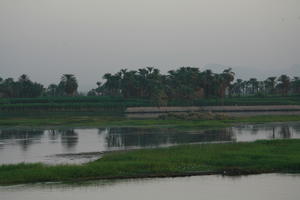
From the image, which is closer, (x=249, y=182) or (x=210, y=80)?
(x=249, y=182)

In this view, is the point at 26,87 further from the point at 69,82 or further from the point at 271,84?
the point at 271,84

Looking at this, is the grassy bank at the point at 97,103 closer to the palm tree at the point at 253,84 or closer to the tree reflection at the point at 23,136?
the tree reflection at the point at 23,136

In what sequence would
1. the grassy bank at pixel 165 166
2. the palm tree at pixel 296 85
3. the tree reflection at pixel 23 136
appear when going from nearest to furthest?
1. the grassy bank at pixel 165 166
2. the tree reflection at pixel 23 136
3. the palm tree at pixel 296 85

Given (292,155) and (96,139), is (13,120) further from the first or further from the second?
(292,155)

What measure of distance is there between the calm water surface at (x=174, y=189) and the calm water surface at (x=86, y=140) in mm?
10652

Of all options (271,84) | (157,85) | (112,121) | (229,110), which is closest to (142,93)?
(157,85)

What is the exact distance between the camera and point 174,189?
31625mm

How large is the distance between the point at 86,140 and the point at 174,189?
30.6m

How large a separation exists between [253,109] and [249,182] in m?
79.3

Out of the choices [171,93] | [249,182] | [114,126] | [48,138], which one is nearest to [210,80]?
[171,93]

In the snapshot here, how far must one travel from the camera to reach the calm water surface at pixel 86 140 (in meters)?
46.9

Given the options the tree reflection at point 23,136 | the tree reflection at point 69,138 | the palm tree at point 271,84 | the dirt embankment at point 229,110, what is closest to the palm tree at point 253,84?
the palm tree at point 271,84

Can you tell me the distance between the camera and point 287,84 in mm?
138750

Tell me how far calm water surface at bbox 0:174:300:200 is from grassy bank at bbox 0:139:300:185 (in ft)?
4.29
